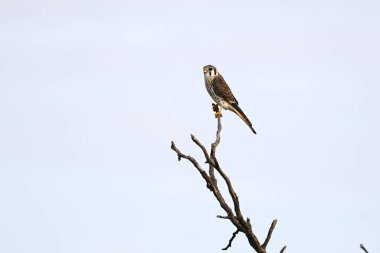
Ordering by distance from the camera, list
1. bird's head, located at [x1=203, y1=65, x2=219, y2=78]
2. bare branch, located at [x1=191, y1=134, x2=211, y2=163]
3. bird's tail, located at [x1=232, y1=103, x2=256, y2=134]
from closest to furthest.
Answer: bare branch, located at [x1=191, y1=134, x2=211, y2=163] < bird's tail, located at [x1=232, y1=103, x2=256, y2=134] < bird's head, located at [x1=203, y1=65, x2=219, y2=78]

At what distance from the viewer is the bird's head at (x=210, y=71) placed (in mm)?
15349

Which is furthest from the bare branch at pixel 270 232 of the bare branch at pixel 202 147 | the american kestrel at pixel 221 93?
the american kestrel at pixel 221 93

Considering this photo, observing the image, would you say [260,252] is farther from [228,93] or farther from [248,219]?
[228,93]

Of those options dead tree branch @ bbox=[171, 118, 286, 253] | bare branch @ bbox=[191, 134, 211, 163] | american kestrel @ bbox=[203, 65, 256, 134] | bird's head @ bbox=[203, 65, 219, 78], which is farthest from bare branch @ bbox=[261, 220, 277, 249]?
bird's head @ bbox=[203, 65, 219, 78]

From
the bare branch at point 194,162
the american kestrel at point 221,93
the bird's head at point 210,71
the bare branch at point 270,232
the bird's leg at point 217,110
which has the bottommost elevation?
the bare branch at point 270,232

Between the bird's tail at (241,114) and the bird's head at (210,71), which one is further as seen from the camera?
the bird's head at (210,71)

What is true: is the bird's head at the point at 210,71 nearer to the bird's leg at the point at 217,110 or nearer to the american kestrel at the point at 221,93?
the american kestrel at the point at 221,93

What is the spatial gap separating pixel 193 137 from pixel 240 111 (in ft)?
23.4

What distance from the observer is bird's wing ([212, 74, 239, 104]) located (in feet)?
47.9

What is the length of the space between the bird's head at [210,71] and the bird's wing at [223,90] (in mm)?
259

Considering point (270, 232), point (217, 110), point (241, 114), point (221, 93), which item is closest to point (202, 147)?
point (270, 232)

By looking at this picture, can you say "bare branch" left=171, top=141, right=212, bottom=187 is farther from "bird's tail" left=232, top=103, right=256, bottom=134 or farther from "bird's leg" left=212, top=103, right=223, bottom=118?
"bird's tail" left=232, top=103, right=256, bottom=134

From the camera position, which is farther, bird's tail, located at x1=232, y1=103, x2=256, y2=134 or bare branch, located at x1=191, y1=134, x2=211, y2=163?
bird's tail, located at x1=232, y1=103, x2=256, y2=134

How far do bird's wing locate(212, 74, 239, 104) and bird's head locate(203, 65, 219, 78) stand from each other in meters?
0.26
